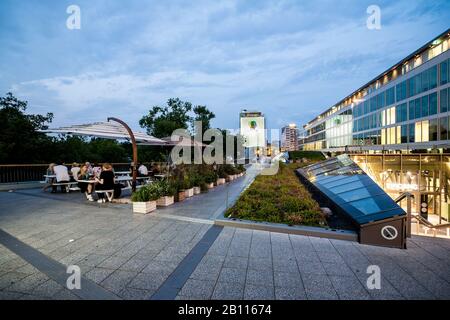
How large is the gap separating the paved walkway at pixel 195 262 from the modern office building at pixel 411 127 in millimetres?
18641

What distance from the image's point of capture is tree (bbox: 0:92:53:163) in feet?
52.8

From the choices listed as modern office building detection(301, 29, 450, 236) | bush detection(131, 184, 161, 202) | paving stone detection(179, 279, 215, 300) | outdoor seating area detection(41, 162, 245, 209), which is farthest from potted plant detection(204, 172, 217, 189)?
modern office building detection(301, 29, 450, 236)

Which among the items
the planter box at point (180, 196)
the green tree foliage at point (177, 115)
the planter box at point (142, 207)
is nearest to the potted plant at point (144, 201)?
the planter box at point (142, 207)

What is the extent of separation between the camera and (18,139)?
1688 cm

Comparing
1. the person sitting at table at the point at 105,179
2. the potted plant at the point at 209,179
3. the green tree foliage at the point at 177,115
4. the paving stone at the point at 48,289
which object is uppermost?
the green tree foliage at the point at 177,115

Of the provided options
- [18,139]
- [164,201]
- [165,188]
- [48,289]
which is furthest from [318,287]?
[18,139]

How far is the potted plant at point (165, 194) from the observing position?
25.2 feet

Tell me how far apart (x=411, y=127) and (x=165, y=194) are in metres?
41.2

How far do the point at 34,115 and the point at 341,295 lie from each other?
25530 mm

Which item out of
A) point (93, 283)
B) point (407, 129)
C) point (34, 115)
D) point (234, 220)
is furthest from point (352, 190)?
point (407, 129)

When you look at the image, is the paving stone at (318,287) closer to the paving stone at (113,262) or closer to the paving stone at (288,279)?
the paving stone at (288,279)

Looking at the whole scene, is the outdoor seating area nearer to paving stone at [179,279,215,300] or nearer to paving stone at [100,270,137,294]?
paving stone at [100,270,137,294]

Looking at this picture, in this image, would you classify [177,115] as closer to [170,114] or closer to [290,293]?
[170,114]
